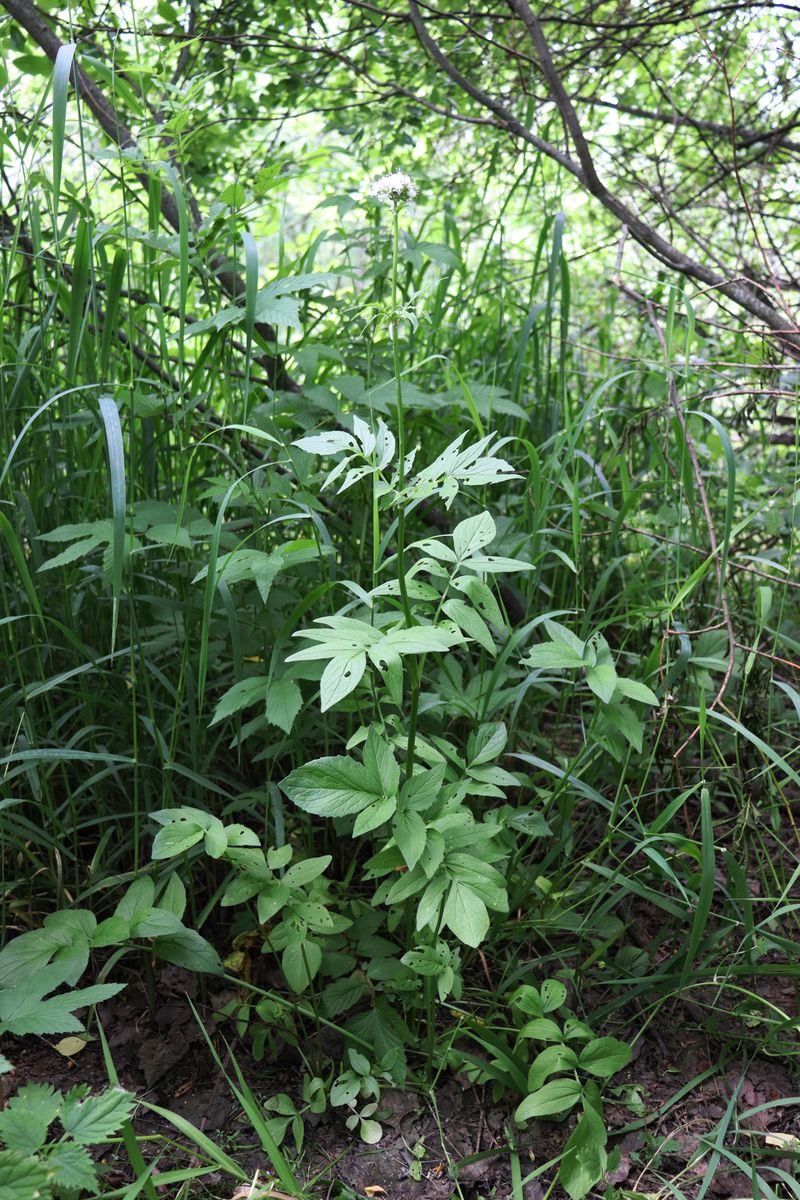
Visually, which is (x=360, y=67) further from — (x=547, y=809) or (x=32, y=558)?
(x=547, y=809)

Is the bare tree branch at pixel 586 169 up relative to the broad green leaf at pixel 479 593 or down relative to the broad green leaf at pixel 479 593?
up

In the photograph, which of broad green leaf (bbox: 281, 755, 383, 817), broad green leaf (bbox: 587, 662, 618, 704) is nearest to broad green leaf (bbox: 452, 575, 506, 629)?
broad green leaf (bbox: 587, 662, 618, 704)

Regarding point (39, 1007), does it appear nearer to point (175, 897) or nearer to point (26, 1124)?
point (26, 1124)

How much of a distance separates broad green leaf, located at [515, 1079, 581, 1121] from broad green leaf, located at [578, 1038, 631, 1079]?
0.03 m

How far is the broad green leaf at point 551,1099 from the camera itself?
123 centimetres

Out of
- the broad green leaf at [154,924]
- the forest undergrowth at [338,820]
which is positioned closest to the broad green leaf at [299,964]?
the forest undergrowth at [338,820]

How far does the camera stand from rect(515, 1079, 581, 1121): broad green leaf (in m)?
1.23

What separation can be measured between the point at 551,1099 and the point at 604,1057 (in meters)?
0.10

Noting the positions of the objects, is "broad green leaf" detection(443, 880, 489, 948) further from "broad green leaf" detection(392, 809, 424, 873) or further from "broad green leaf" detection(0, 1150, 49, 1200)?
"broad green leaf" detection(0, 1150, 49, 1200)

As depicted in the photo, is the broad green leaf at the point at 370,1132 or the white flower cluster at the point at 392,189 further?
the broad green leaf at the point at 370,1132

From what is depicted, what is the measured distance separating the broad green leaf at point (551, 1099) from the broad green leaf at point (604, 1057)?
33 mm

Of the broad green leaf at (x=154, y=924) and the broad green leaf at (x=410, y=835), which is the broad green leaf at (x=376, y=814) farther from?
the broad green leaf at (x=154, y=924)

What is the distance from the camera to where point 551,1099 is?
1236mm

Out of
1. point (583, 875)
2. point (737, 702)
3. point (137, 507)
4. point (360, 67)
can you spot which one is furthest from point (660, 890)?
point (360, 67)
